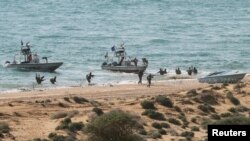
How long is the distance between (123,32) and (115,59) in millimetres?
25568

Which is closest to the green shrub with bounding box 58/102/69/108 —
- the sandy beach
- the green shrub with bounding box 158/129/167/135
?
the sandy beach

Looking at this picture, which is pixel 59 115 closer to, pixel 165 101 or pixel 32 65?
pixel 165 101

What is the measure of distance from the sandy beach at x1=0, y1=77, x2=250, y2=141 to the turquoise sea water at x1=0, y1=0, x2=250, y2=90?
7.14m

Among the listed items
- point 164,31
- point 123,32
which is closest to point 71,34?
point 123,32

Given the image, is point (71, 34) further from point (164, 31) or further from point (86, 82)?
point (86, 82)

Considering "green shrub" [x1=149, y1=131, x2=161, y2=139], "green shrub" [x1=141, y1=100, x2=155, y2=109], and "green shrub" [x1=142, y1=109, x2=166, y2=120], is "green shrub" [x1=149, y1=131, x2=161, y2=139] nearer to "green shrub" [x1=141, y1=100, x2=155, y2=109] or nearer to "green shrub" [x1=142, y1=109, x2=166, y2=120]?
"green shrub" [x1=142, y1=109, x2=166, y2=120]

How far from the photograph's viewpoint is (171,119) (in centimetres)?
3512

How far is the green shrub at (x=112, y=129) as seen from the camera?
28234 mm


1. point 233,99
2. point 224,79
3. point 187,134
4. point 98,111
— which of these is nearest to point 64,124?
point 98,111

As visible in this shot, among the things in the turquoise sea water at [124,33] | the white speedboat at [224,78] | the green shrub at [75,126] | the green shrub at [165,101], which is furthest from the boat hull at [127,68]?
the green shrub at [75,126]

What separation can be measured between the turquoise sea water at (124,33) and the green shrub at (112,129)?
26.7 meters

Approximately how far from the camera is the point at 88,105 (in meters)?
40.2

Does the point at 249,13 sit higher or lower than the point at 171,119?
higher

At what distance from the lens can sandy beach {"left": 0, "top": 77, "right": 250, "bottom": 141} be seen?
3306 cm
